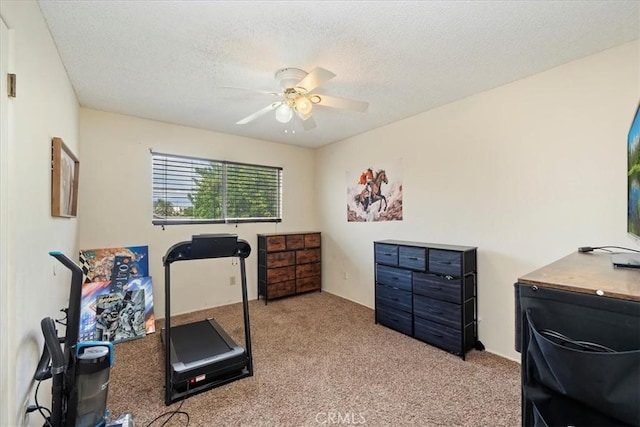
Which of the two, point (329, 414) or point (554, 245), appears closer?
point (329, 414)

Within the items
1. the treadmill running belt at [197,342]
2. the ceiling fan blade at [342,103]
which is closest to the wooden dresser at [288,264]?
the treadmill running belt at [197,342]

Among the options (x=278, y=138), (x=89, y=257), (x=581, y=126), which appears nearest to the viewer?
(x=581, y=126)

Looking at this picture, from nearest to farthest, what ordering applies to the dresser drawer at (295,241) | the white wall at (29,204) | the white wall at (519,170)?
the white wall at (29,204) < the white wall at (519,170) < the dresser drawer at (295,241)

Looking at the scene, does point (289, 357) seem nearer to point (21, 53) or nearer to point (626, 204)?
point (21, 53)

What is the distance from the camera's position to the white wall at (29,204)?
1.23 metres

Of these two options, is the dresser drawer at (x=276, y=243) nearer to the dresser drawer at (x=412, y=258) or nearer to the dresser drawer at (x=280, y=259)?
the dresser drawer at (x=280, y=259)

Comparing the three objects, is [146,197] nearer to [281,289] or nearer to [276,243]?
[276,243]

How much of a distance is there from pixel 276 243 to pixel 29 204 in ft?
9.85

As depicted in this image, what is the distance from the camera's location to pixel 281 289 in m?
4.32

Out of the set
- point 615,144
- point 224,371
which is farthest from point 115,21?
point 615,144

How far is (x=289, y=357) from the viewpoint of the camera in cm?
264

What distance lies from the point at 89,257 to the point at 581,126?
492cm

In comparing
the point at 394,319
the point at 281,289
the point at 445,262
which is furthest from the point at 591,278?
the point at 281,289

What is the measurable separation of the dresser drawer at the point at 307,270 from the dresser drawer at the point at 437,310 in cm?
202
